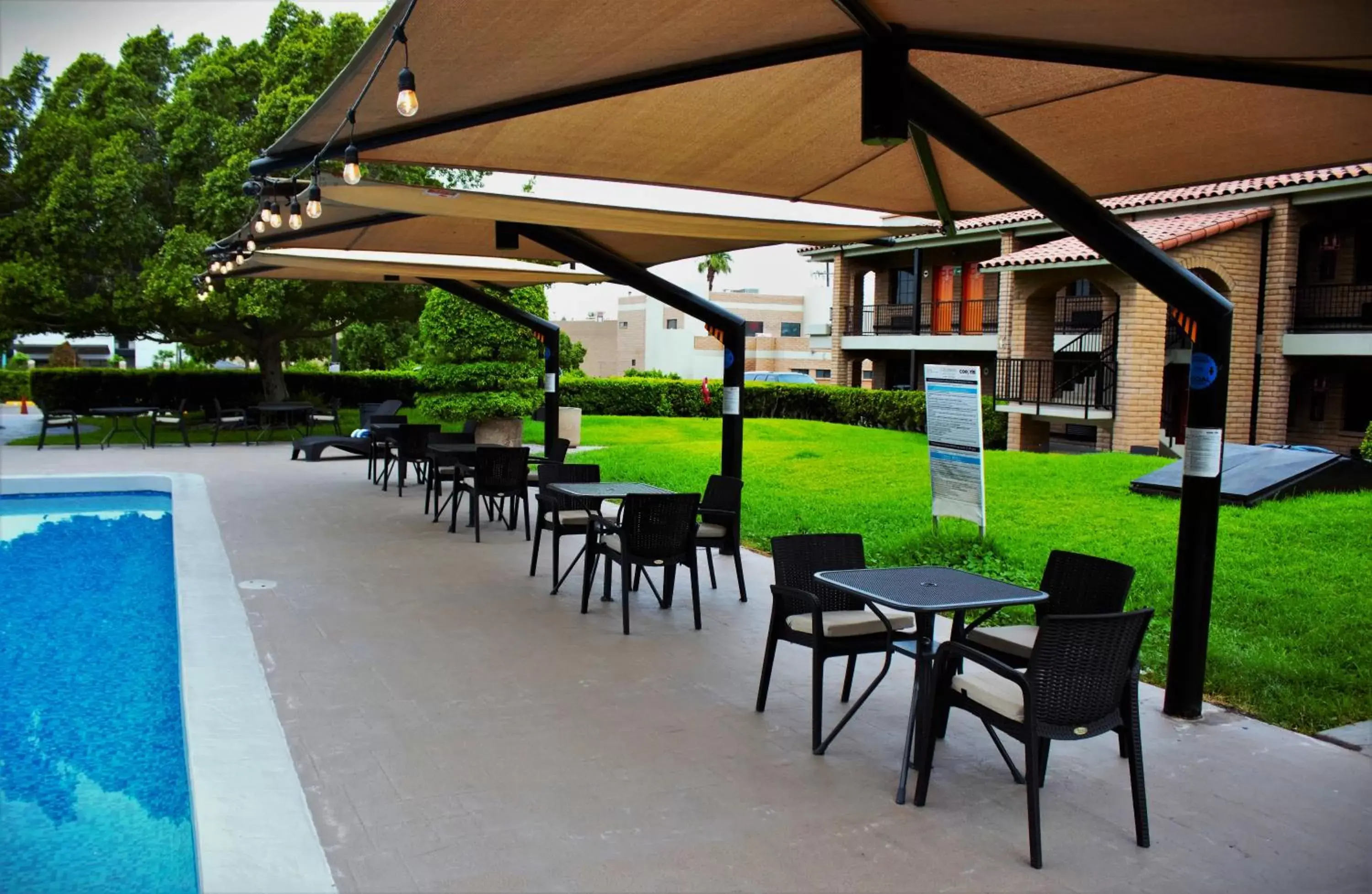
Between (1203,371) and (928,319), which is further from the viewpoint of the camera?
(928,319)

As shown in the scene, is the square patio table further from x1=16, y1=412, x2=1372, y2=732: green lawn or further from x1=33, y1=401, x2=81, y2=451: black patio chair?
x1=33, y1=401, x2=81, y2=451: black patio chair

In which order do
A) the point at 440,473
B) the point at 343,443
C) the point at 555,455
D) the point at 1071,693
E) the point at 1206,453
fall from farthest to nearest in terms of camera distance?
the point at 343,443 → the point at 555,455 → the point at 440,473 → the point at 1206,453 → the point at 1071,693

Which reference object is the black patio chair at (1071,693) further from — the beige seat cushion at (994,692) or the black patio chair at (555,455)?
the black patio chair at (555,455)

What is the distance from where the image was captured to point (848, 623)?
16.2 ft

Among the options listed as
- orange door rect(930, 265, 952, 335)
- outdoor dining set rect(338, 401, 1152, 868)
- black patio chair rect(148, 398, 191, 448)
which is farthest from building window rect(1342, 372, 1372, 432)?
black patio chair rect(148, 398, 191, 448)

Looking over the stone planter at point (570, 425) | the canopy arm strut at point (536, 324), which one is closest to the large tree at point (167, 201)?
→ the stone planter at point (570, 425)

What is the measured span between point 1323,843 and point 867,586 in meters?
2.01

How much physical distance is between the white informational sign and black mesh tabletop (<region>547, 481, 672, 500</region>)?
2298 millimetres

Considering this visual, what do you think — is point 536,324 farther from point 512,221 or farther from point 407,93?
point 407,93

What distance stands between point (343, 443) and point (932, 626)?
42.9 ft

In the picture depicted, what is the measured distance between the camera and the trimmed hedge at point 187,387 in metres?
23.8

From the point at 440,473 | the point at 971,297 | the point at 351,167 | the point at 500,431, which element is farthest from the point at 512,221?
the point at 971,297

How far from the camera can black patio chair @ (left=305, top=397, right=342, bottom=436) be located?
21.8 meters

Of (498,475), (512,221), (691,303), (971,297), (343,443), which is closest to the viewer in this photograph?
(512,221)
